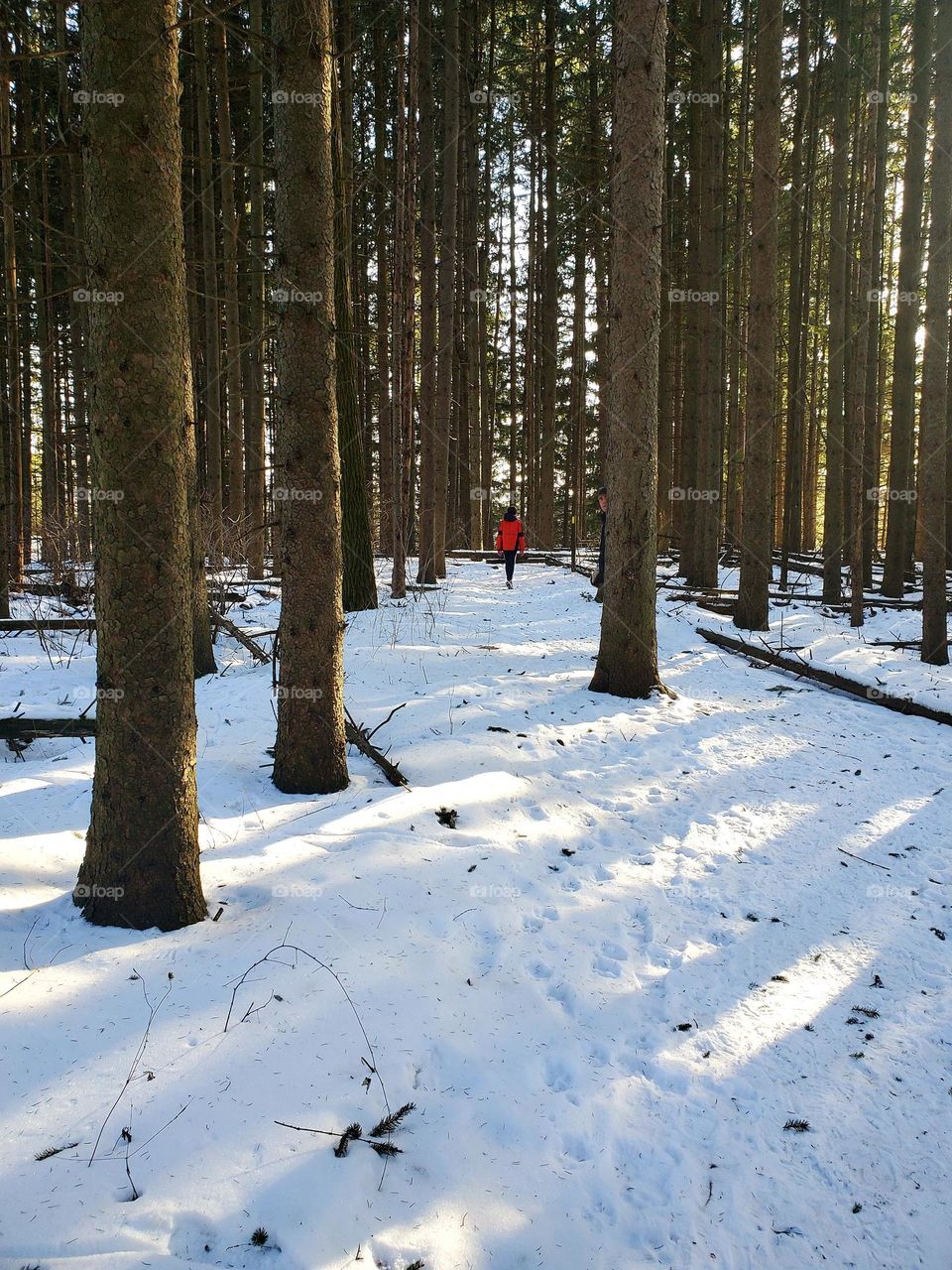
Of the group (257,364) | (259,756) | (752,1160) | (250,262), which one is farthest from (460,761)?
(250,262)

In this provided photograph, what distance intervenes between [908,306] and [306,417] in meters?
13.4

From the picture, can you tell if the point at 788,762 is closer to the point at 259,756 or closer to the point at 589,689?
the point at 589,689

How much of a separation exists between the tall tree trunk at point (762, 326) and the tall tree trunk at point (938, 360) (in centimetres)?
210

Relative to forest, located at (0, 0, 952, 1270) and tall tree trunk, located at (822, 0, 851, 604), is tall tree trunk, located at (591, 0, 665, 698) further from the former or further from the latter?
tall tree trunk, located at (822, 0, 851, 604)

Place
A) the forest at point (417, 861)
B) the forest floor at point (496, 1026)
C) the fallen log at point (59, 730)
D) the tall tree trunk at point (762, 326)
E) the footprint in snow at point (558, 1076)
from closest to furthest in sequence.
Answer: the forest floor at point (496, 1026)
the forest at point (417, 861)
the footprint in snow at point (558, 1076)
the fallen log at point (59, 730)
the tall tree trunk at point (762, 326)

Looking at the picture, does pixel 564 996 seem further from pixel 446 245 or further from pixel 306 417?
pixel 446 245

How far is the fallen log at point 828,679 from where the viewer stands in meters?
7.52

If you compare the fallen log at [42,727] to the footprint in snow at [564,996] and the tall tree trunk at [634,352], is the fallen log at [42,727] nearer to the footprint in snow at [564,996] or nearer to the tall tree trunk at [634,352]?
the footprint in snow at [564,996]

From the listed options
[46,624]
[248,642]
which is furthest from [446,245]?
[46,624]

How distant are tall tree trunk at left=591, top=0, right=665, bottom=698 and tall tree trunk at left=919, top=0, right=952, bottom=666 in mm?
3637

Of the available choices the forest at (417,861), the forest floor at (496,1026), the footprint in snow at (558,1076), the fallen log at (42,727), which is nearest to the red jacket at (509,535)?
the forest at (417,861)

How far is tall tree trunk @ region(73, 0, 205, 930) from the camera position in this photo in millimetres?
2963

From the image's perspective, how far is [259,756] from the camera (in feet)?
18.3

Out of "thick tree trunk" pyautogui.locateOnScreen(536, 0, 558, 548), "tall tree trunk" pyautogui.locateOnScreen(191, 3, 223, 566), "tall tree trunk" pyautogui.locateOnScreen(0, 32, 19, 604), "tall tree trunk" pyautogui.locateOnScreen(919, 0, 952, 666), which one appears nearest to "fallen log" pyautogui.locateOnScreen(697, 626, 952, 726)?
"tall tree trunk" pyautogui.locateOnScreen(919, 0, 952, 666)
